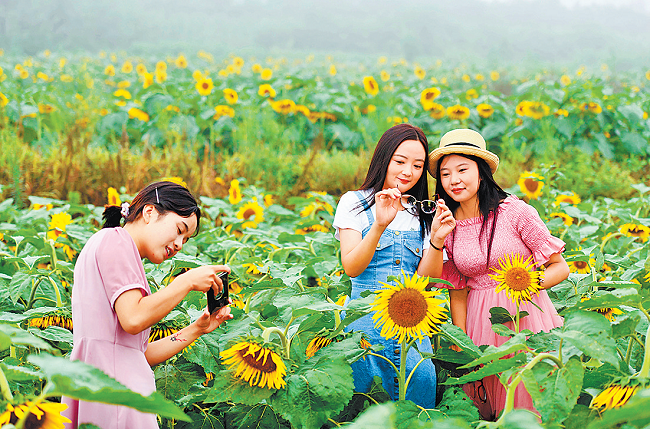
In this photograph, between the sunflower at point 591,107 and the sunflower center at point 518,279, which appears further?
the sunflower at point 591,107

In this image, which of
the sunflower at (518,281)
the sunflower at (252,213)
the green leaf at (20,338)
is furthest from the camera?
the sunflower at (252,213)

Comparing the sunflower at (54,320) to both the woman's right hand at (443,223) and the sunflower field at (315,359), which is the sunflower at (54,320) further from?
the woman's right hand at (443,223)

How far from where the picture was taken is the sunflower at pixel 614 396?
3.79 feet

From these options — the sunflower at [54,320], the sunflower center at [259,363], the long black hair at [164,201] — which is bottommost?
the sunflower at [54,320]

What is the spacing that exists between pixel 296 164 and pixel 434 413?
4.34m

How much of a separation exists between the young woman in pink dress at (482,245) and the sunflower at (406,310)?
39 centimetres

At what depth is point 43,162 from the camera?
4816 mm

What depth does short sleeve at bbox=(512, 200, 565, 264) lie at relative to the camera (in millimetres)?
1872

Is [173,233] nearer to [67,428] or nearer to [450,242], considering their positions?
[67,428]

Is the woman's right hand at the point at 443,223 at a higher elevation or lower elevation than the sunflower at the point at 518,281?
higher

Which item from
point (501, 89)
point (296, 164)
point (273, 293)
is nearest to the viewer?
point (273, 293)

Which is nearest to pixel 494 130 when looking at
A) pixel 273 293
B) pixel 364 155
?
pixel 364 155

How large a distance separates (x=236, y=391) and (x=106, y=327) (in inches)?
13.8

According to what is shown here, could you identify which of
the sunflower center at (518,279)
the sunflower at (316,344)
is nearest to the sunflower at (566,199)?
the sunflower center at (518,279)
